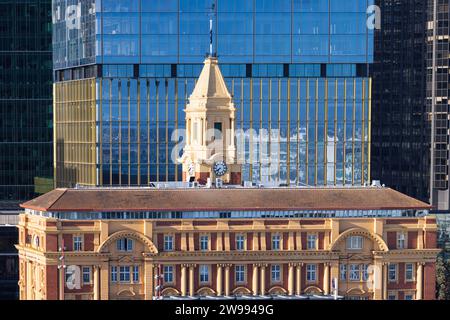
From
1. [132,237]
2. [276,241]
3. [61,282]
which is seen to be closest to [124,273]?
[132,237]

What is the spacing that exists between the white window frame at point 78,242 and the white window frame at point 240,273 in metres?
16.4

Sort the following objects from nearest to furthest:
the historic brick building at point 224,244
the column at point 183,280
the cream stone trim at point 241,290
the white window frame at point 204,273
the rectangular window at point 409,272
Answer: the historic brick building at point 224,244, the column at point 183,280, the white window frame at point 204,273, the cream stone trim at point 241,290, the rectangular window at point 409,272

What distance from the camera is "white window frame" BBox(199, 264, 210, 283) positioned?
558ft

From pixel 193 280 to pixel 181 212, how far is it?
715cm

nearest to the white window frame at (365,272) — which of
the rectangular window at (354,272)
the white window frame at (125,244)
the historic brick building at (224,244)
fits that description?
the historic brick building at (224,244)

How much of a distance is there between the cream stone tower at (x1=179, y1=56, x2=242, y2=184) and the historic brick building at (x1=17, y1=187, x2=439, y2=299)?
11711 millimetres

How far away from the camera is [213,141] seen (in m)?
189

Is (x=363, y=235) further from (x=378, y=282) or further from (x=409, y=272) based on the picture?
(x=409, y=272)

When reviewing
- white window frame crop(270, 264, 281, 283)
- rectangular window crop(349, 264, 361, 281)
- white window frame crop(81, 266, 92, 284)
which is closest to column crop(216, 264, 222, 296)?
white window frame crop(270, 264, 281, 283)

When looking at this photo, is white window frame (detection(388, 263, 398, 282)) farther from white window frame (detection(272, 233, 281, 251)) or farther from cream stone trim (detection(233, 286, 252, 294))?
cream stone trim (detection(233, 286, 252, 294))

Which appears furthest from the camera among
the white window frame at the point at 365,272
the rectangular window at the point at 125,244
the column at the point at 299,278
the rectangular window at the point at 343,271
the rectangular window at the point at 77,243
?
the white window frame at the point at 365,272

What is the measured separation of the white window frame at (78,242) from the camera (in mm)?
167750

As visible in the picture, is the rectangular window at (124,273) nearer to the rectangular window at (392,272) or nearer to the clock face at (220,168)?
the clock face at (220,168)

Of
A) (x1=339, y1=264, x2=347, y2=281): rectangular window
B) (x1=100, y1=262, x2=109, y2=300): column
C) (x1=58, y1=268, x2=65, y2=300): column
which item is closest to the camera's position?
(x1=58, y1=268, x2=65, y2=300): column
